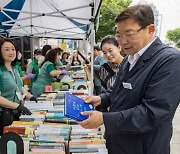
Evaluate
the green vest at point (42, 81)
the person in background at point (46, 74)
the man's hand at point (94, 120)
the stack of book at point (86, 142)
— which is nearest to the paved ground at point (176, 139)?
the stack of book at point (86, 142)

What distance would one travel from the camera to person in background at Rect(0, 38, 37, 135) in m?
2.39

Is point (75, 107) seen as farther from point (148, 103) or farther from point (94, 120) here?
point (148, 103)

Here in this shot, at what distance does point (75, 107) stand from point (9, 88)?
1.51 metres

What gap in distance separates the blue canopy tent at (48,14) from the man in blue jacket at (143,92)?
5.52 ft

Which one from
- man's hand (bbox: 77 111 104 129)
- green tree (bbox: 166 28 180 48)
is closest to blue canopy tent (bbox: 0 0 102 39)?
man's hand (bbox: 77 111 104 129)

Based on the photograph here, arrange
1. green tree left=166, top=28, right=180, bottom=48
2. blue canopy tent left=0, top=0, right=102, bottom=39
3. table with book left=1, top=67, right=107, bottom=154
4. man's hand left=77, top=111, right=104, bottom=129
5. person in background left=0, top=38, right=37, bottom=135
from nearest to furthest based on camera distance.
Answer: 1. man's hand left=77, top=111, right=104, bottom=129
2. table with book left=1, top=67, right=107, bottom=154
3. person in background left=0, top=38, right=37, bottom=135
4. blue canopy tent left=0, top=0, right=102, bottom=39
5. green tree left=166, top=28, right=180, bottom=48

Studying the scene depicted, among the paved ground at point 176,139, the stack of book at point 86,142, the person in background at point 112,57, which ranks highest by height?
the person in background at point 112,57

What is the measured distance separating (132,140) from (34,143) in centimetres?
73

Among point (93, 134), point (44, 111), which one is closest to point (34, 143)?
point (93, 134)

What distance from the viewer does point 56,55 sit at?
416 cm

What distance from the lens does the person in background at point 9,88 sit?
2387 millimetres

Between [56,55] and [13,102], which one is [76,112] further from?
[56,55]

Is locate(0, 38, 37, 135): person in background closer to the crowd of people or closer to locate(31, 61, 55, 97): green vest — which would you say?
locate(31, 61, 55, 97): green vest

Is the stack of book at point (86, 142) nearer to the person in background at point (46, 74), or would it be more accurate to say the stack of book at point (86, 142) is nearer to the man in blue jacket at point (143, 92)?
the man in blue jacket at point (143, 92)
